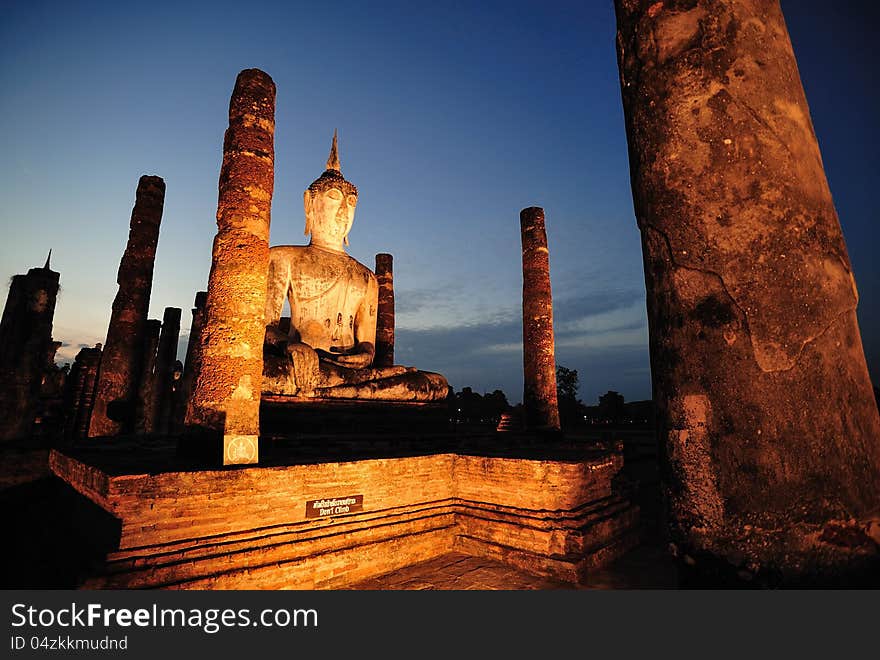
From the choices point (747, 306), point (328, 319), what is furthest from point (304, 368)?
point (747, 306)

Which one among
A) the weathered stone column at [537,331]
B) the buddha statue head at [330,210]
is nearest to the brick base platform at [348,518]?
the buddha statue head at [330,210]

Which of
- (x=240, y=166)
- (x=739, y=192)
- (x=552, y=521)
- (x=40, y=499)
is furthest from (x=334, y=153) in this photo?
(x=739, y=192)

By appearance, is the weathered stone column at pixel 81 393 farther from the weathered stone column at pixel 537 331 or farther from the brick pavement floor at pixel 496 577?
the brick pavement floor at pixel 496 577

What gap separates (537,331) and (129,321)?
9466mm

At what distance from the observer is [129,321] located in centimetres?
977

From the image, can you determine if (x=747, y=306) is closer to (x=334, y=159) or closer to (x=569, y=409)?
(x=334, y=159)

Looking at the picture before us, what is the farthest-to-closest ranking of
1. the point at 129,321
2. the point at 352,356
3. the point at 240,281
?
the point at 129,321, the point at 352,356, the point at 240,281

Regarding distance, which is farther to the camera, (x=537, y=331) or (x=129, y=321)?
(x=537, y=331)

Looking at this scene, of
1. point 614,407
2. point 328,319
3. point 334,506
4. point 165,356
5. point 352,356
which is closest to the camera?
point 334,506

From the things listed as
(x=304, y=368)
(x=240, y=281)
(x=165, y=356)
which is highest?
(x=165, y=356)

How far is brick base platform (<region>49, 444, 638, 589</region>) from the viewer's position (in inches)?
120

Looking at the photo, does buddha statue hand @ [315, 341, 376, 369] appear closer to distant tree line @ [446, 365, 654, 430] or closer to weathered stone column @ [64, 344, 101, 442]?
distant tree line @ [446, 365, 654, 430]

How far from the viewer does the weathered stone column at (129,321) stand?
948cm

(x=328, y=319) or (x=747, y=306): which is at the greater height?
(x=328, y=319)
